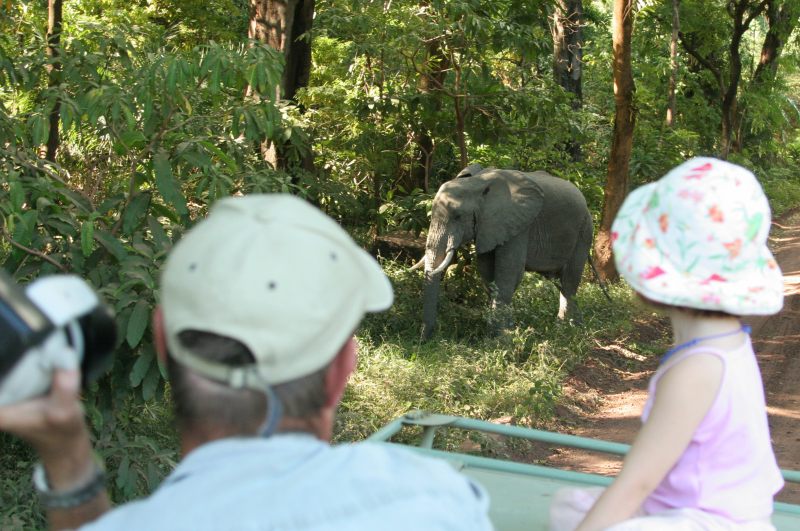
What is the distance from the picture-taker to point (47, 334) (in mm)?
1157

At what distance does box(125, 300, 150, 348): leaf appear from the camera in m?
3.69

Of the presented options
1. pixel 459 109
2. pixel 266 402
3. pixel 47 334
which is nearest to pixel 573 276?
pixel 459 109

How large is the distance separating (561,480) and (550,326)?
731 cm

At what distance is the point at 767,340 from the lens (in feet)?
35.0

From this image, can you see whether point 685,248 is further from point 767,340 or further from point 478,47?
point 767,340

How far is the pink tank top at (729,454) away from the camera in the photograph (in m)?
2.00

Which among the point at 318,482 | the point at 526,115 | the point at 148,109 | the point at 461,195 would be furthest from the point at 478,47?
the point at 318,482

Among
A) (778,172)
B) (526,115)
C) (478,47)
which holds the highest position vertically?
(478,47)

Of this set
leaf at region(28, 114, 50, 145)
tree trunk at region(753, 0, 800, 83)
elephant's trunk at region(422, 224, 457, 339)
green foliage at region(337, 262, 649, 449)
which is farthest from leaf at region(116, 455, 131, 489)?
tree trunk at region(753, 0, 800, 83)

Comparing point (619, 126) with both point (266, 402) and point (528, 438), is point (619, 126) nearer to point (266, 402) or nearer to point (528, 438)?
point (528, 438)

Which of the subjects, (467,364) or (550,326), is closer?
(467,364)

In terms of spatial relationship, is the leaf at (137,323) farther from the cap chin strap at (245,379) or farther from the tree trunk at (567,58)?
the tree trunk at (567,58)

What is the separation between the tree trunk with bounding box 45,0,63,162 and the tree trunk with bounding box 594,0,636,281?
6867mm

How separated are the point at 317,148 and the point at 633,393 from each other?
4523 mm
